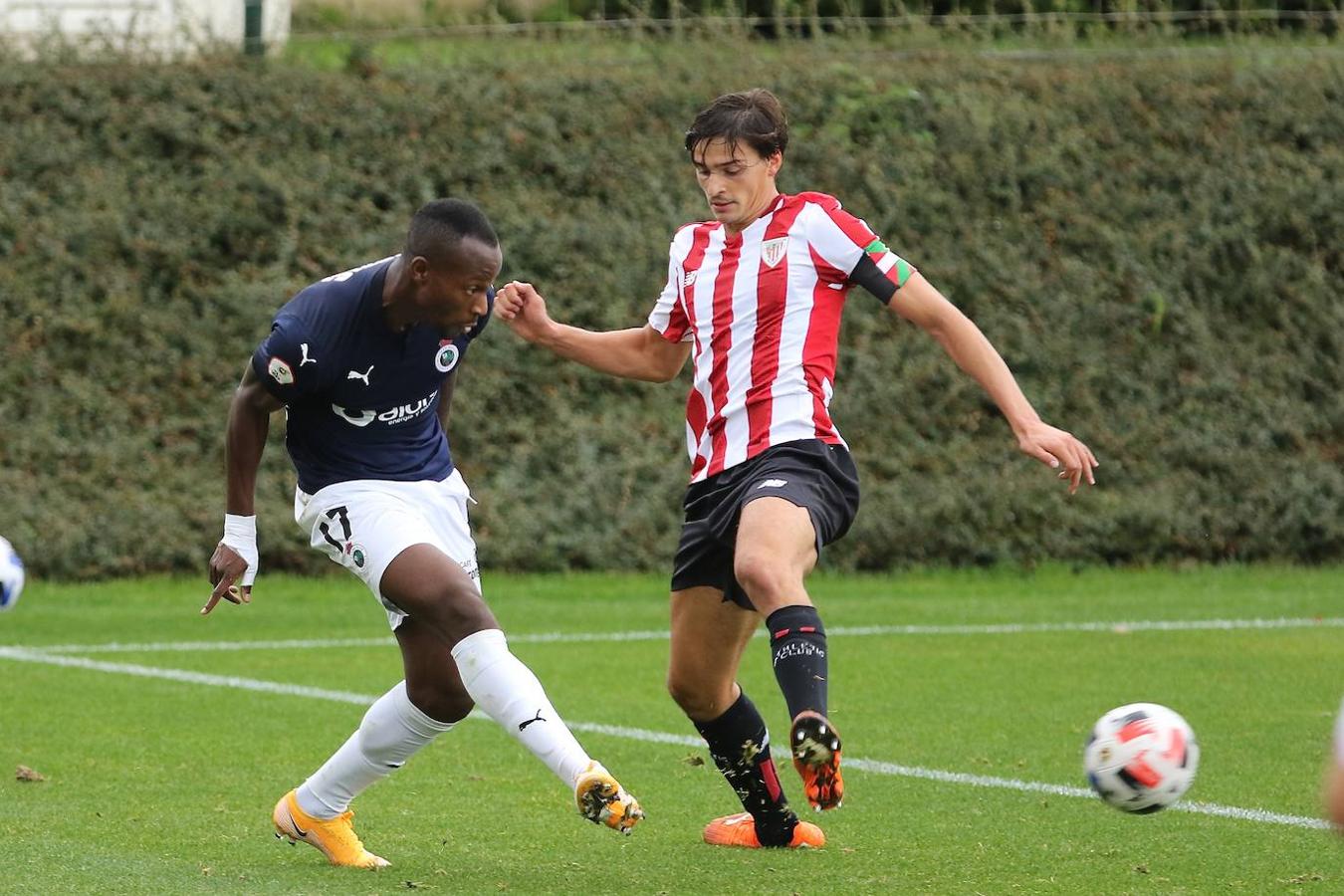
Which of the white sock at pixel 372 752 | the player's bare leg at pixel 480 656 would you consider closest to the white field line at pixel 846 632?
the white sock at pixel 372 752

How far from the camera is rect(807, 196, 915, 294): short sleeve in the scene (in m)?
5.84

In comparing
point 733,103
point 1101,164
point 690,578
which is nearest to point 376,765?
point 690,578

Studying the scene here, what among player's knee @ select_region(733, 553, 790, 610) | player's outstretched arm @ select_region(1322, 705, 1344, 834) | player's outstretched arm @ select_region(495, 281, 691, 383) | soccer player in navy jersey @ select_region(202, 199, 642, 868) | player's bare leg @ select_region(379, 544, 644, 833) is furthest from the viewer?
player's outstretched arm @ select_region(495, 281, 691, 383)

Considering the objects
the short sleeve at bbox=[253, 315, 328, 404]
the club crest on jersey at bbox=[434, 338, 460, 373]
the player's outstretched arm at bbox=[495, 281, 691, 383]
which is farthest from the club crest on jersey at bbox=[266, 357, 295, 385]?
the player's outstretched arm at bbox=[495, 281, 691, 383]

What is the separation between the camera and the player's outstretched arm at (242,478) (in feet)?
18.4

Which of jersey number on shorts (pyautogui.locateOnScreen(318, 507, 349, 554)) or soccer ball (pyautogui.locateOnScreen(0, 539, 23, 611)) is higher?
jersey number on shorts (pyautogui.locateOnScreen(318, 507, 349, 554))

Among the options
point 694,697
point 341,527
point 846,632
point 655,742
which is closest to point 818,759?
point 694,697

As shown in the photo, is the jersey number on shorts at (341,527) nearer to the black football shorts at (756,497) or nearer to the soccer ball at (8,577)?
the soccer ball at (8,577)

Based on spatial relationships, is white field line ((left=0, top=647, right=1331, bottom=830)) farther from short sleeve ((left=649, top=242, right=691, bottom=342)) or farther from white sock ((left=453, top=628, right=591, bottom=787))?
white sock ((left=453, top=628, right=591, bottom=787))

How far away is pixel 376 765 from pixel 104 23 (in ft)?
44.4

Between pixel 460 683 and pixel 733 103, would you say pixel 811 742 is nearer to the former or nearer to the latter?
pixel 460 683

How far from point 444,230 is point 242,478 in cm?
96

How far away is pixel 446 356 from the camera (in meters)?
5.88

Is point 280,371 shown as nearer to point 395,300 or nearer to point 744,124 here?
point 395,300
